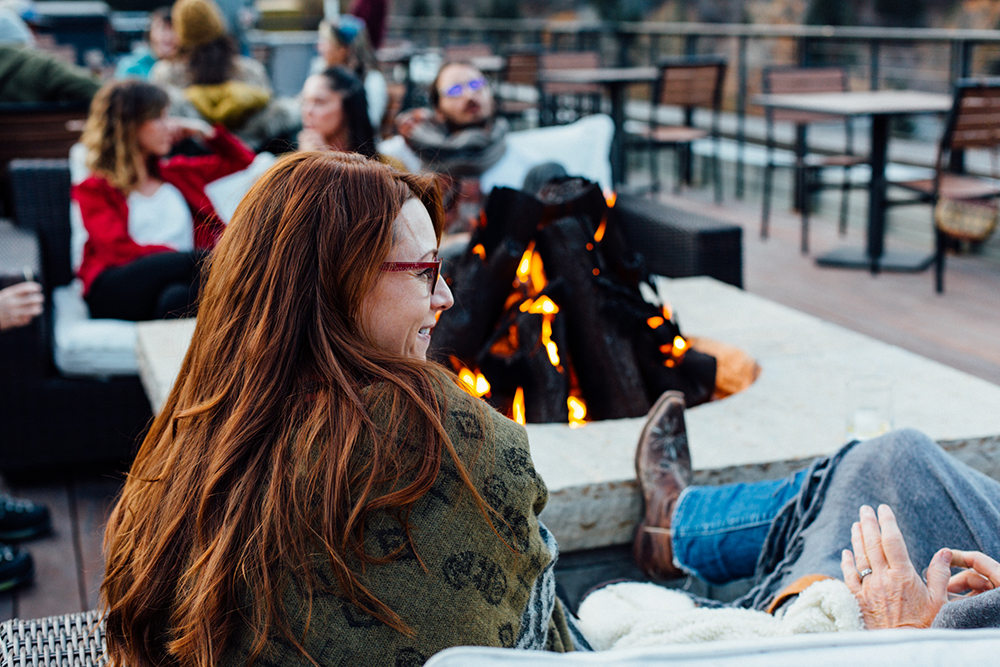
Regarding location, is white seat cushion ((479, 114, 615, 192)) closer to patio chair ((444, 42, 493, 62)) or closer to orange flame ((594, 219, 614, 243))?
orange flame ((594, 219, 614, 243))

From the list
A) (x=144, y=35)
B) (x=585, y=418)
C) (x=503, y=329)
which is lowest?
(x=585, y=418)

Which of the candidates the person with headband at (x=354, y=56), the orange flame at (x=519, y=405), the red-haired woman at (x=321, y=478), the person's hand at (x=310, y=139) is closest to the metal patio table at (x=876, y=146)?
the person with headband at (x=354, y=56)

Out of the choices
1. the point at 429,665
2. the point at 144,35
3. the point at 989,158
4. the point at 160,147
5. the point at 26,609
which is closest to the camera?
the point at 429,665

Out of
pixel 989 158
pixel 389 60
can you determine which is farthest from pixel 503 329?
pixel 389 60

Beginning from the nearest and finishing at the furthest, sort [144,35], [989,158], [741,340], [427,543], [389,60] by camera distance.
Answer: [427,543], [741,340], [989,158], [389,60], [144,35]

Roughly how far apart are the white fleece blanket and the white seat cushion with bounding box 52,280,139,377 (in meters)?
1.88

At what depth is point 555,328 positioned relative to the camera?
2.27 metres

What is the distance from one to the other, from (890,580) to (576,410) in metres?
1.14

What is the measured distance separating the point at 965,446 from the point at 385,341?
1468 mm

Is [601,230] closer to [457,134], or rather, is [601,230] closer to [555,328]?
[555,328]

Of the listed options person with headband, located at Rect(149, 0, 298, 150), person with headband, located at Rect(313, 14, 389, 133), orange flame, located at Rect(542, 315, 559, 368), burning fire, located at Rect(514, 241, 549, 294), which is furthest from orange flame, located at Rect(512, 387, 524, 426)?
person with headband, located at Rect(313, 14, 389, 133)

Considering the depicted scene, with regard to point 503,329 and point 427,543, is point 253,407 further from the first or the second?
point 503,329

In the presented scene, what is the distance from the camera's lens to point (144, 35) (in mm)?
12891

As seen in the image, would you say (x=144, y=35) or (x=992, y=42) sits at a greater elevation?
(x=144, y=35)
